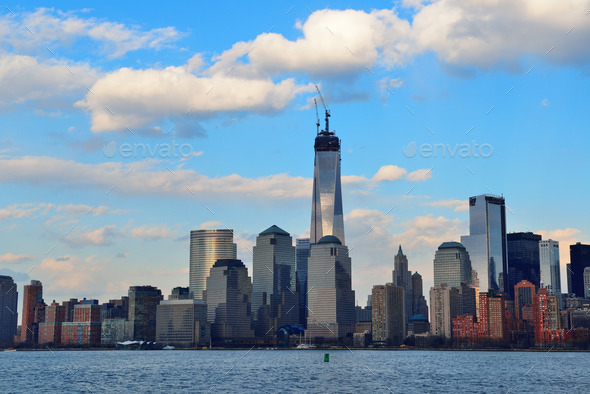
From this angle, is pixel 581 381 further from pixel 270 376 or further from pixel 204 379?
pixel 204 379

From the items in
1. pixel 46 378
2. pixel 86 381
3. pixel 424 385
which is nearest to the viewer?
pixel 424 385

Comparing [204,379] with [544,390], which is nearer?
[544,390]

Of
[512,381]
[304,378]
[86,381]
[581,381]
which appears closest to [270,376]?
[304,378]

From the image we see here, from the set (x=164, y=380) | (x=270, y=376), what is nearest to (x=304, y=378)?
(x=270, y=376)

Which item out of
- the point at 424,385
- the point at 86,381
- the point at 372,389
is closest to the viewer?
the point at 372,389

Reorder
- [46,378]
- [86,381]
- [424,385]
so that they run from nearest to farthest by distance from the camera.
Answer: [424,385], [86,381], [46,378]

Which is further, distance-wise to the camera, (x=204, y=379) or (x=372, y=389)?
(x=204, y=379)

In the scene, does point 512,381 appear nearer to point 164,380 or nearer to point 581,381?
point 581,381

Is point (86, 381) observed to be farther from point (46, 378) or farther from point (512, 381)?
point (512, 381)

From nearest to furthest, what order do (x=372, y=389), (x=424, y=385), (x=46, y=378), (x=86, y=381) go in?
(x=372, y=389)
(x=424, y=385)
(x=86, y=381)
(x=46, y=378)
